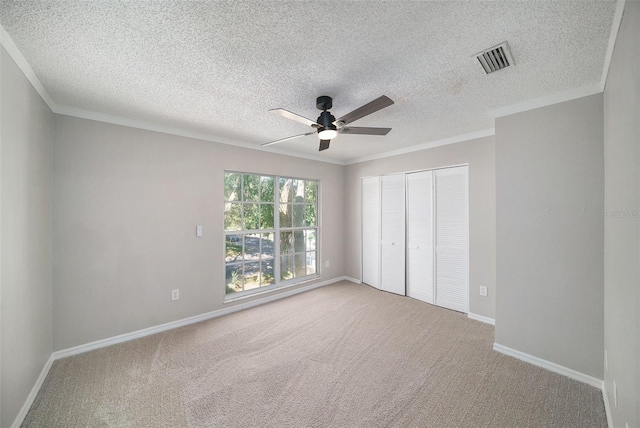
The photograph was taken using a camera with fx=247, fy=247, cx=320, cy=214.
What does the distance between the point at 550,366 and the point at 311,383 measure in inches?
85.2

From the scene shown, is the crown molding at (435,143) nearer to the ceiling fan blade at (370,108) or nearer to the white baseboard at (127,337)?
the ceiling fan blade at (370,108)

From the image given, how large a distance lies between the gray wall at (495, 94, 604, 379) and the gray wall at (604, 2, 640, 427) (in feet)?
0.89

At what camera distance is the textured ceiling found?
129cm

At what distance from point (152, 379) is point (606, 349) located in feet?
12.0

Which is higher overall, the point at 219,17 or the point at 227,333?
the point at 219,17

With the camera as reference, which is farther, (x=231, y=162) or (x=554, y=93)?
(x=231, y=162)

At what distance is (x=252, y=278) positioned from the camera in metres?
3.86

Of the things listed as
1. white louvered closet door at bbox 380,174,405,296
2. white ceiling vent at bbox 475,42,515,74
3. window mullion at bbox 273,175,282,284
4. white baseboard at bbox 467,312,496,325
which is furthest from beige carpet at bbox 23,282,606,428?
white ceiling vent at bbox 475,42,515,74

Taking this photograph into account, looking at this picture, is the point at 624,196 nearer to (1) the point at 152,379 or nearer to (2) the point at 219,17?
(2) the point at 219,17

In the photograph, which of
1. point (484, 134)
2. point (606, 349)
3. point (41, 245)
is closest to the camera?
point (606, 349)

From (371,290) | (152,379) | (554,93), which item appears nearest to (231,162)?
(152,379)

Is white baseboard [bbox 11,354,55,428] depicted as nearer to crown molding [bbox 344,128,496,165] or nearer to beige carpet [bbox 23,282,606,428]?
beige carpet [bbox 23,282,606,428]

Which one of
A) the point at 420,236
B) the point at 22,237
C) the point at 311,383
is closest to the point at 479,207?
the point at 420,236

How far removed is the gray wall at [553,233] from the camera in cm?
204
